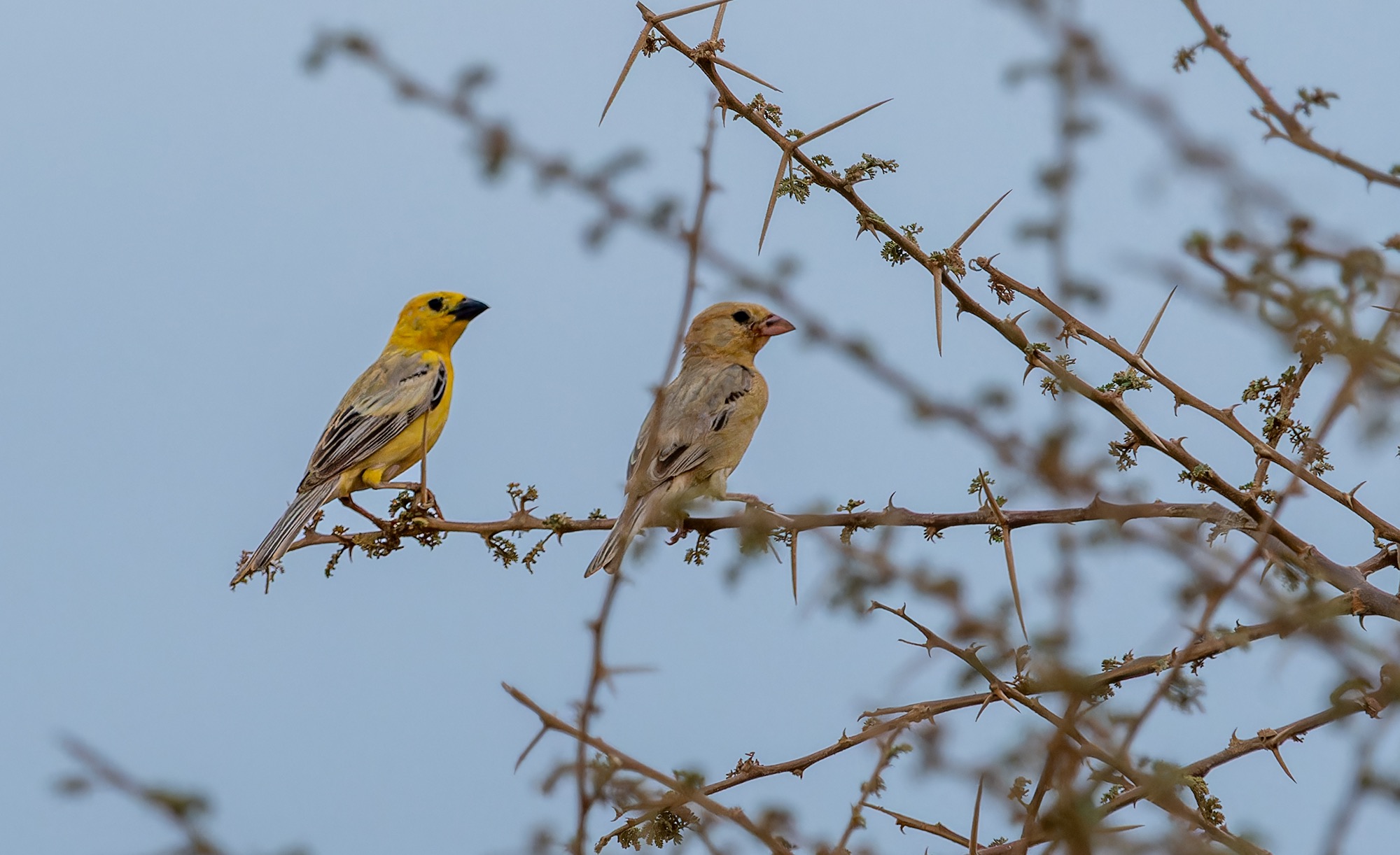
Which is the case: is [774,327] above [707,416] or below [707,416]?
above

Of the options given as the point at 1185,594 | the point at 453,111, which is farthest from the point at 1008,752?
the point at 453,111

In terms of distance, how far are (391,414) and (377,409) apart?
12cm

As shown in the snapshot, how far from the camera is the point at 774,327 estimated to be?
7.91 metres

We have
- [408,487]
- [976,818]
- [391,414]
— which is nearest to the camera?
[976,818]

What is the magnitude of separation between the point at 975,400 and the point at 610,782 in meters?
1.24

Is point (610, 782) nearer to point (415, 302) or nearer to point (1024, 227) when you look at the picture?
point (1024, 227)

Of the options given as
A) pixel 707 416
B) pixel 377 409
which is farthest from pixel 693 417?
pixel 377 409

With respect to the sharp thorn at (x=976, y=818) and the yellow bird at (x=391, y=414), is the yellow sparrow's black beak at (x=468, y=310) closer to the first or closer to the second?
the yellow bird at (x=391, y=414)

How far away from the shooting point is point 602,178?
3.44 m

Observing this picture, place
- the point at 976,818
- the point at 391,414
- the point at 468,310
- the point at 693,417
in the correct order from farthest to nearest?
the point at 468,310 → the point at 391,414 → the point at 693,417 → the point at 976,818

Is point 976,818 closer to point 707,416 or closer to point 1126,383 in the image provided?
point 1126,383

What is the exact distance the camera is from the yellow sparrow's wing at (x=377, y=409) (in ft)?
27.4

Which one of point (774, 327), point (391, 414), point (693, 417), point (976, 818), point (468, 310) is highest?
point (468, 310)

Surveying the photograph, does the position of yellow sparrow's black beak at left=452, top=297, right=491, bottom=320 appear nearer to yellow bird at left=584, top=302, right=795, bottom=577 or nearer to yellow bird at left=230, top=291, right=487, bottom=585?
yellow bird at left=230, top=291, right=487, bottom=585
